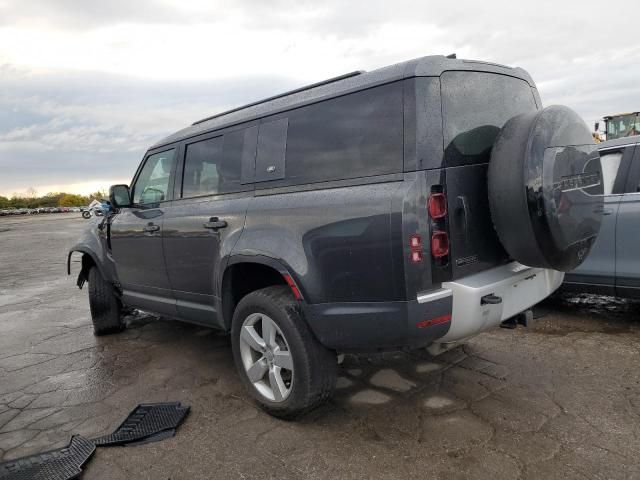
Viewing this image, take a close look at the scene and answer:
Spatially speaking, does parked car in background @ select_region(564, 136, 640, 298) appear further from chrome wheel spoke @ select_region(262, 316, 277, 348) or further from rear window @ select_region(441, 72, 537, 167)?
chrome wheel spoke @ select_region(262, 316, 277, 348)

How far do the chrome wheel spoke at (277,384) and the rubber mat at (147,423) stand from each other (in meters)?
0.66

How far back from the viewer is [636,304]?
16.1 ft

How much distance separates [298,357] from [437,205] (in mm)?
1134

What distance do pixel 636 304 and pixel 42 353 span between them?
6.00 m

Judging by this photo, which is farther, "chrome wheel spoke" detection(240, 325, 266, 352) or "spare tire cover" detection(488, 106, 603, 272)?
"chrome wheel spoke" detection(240, 325, 266, 352)

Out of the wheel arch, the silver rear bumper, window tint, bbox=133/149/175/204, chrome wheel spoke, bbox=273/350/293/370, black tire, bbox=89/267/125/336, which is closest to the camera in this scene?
the silver rear bumper

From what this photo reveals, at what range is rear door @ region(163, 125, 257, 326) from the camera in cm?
321

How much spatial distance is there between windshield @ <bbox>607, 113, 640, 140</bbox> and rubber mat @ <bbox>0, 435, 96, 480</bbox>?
1505 centimetres

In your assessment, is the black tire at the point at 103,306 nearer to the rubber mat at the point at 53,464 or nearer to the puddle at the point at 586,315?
the rubber mat at the point at 53,464

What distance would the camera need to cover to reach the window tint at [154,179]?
404 centimetres

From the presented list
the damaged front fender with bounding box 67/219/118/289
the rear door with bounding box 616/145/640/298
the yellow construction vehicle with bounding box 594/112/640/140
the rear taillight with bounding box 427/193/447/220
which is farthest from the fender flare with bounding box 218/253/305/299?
the yellow construction vehicle with bounding box 594/112/640/140

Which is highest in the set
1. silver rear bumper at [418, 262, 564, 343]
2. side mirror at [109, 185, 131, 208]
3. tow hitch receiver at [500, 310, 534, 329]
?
side mirror at [109, 185, 131, 208]

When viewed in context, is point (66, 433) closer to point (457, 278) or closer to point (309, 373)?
point (309, 373)

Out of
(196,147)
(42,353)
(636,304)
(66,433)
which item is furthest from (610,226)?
(42,353)
